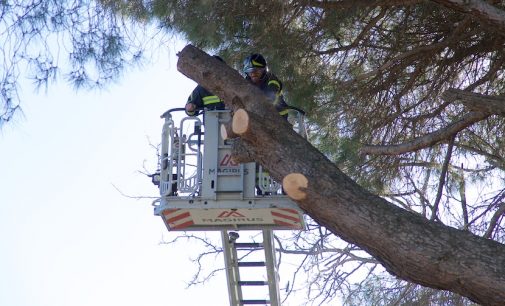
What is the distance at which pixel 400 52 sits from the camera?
31.6ft

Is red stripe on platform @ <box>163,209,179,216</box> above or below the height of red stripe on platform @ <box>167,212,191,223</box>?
below

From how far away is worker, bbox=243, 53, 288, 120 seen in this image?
858 cm

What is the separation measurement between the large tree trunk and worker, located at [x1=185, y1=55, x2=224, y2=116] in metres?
1.74

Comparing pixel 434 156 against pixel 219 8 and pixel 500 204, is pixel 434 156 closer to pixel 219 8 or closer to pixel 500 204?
pixel 500 204

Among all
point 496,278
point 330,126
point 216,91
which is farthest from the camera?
point 330,126

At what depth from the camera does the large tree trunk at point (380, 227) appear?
5789 mm

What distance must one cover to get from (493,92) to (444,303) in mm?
2047

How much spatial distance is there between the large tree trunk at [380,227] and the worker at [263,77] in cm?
146

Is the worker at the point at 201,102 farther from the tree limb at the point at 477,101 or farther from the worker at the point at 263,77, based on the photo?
the tree limb at the point at 477,101

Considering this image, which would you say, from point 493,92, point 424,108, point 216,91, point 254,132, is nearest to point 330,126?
point 424,108

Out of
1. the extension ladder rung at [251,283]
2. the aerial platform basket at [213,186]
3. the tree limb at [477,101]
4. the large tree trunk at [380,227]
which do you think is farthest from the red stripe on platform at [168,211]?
the tree limb at [477,101]

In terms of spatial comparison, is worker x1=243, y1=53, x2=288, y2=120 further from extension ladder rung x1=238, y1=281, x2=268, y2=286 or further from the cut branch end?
extension ladder rung x1=238, y1=281, x2=268, y2=286

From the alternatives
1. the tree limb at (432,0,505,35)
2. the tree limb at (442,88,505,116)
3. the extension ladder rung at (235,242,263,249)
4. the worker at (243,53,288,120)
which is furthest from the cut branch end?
the extension ladder rung at (235,242,263,249)

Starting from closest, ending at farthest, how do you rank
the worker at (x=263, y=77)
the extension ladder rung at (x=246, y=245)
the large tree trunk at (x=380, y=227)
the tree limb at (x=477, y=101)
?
1. the large tree trunk at (x=380, y=227)
2. the tree limb at (x=477, y=101)
3. the worker at (x=263, y=77)
4. the extension ladder rung at (x=246, y=245)
